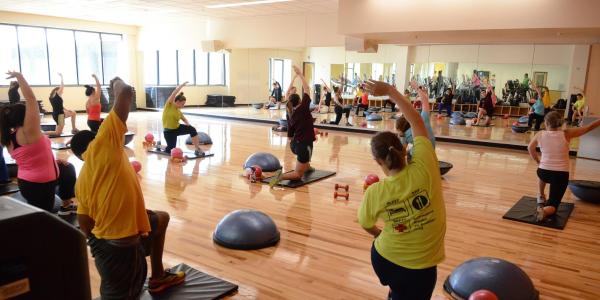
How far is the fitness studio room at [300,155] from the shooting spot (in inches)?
76.0

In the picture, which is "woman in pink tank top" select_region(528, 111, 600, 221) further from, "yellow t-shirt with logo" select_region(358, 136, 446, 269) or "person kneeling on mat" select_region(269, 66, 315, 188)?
"yellow t-shirt with logo" select_region(358, 136, 446, 269)

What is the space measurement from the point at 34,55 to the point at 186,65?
16.1 ft

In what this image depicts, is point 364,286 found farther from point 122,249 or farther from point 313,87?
point 313,87

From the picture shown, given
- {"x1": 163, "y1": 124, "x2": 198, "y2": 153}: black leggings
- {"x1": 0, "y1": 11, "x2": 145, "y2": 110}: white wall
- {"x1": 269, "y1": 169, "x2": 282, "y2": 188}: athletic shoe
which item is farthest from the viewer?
{"x1": 0, "y1": 11, "x2": 145, "y2": 110}: white wall

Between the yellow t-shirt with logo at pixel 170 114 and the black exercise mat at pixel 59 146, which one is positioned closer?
the yellow t-shirt with logo at pixel 170 114

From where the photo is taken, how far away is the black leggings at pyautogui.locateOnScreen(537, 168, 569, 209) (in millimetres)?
4430

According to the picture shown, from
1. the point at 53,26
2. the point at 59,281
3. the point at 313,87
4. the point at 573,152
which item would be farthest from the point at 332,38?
the point at 59,281

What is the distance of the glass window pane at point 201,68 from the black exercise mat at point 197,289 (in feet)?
46.5

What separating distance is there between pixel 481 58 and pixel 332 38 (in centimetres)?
369

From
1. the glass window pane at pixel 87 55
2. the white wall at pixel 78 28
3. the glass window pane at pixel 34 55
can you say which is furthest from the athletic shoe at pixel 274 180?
the glass window pane at pixel 87 55

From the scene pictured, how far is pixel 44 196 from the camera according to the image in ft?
11.3

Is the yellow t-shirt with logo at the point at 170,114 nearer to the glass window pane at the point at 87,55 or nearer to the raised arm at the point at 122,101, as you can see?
the raised arm at the point at 122,101

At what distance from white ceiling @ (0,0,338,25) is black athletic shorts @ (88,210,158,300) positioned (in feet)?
28.5

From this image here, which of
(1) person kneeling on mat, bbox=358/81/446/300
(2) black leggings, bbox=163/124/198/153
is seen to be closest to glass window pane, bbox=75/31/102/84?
(2) black leggings, bbox=163/124/198/153
